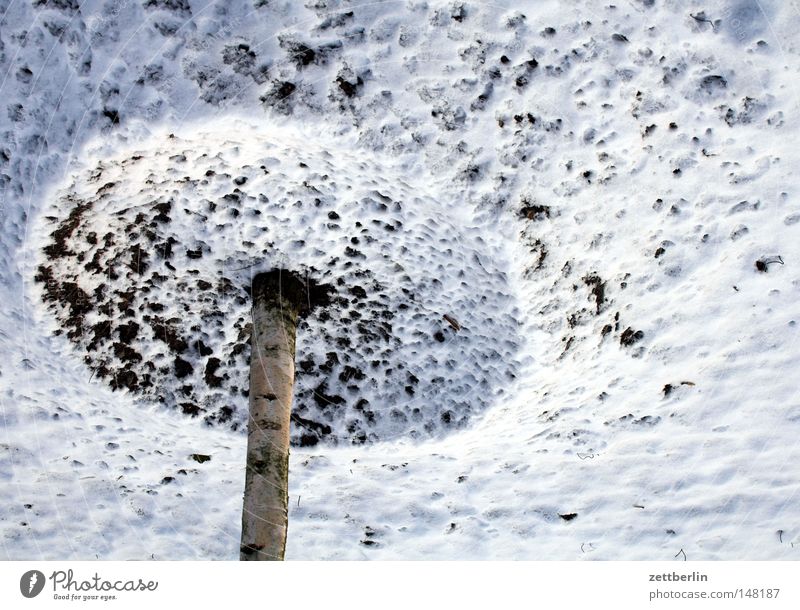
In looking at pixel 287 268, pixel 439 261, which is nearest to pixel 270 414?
pixel 287 268

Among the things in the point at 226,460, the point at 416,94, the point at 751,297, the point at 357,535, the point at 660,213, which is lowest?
the point at 357,535

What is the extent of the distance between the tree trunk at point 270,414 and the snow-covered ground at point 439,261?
0.15 meters

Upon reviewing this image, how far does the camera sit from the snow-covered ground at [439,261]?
79.1 inches

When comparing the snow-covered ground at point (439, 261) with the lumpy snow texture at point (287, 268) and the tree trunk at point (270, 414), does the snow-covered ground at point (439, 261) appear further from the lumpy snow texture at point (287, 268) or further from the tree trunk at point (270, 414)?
the tree trunk at point (270, 414)

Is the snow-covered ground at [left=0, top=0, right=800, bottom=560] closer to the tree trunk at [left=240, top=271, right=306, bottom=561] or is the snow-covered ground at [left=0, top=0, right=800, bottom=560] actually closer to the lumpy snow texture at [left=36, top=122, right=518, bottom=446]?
the lumpy snow texture at [left=36, top=122, right=518, bottom=446]

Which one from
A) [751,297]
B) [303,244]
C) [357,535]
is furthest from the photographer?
[357,535]

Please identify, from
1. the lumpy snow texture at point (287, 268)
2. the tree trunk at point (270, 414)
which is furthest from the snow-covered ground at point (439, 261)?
the tree trunk at point (270, 414)

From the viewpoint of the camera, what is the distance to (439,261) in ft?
8.65

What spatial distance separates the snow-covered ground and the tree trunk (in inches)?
5.9

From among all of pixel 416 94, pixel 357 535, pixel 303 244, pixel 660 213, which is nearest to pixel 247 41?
pixel 416 94

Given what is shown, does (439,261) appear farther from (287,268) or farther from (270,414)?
(270,414)

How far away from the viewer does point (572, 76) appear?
2.08m

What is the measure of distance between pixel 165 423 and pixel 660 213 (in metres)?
1.86

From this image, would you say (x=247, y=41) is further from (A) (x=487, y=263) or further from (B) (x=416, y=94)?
(A) (x=487, y=263)
